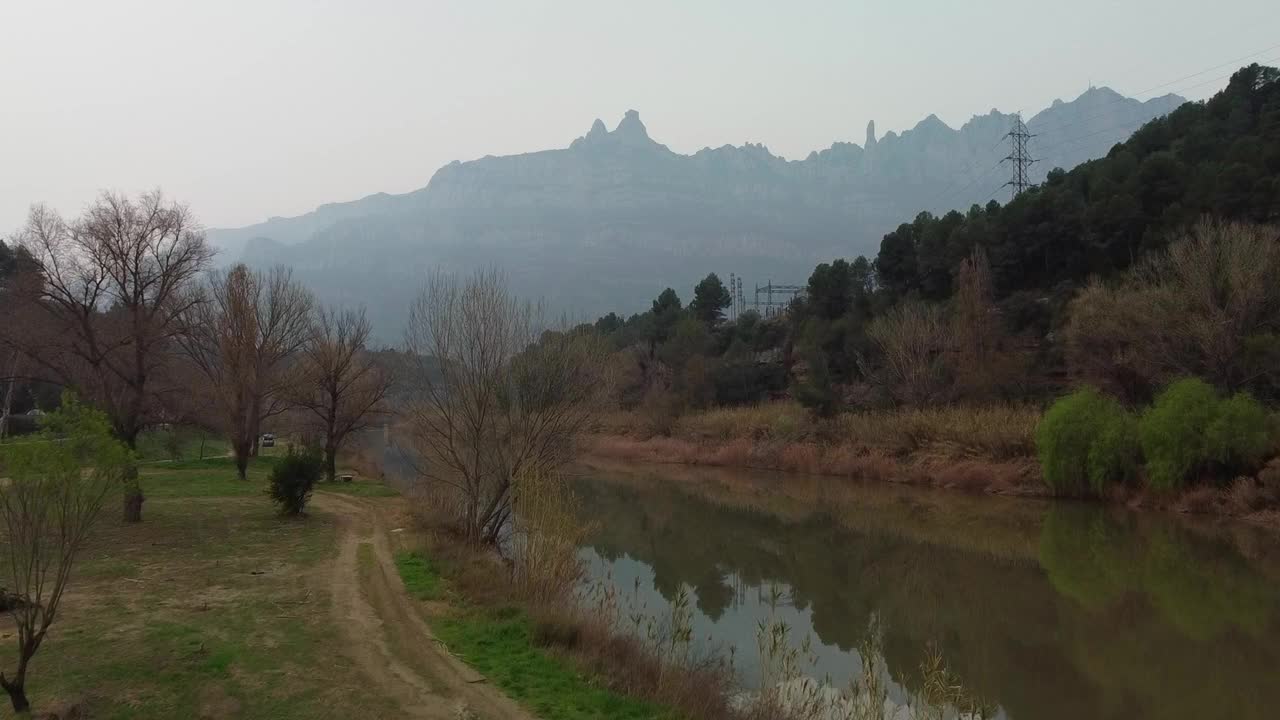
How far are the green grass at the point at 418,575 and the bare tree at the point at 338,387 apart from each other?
13248mm

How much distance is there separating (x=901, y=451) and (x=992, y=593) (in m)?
18.3

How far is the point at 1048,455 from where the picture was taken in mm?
25656

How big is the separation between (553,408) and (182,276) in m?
8.62

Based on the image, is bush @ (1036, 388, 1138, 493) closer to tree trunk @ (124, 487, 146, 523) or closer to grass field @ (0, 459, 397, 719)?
grass field @ (0, 459, 397, 719)

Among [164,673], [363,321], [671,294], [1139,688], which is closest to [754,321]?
[671,294]

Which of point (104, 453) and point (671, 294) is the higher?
point (671, 294)

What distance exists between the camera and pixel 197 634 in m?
9.01

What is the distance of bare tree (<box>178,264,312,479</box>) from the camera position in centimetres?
2623

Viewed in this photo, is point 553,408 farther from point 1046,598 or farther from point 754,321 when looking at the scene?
point 754,321

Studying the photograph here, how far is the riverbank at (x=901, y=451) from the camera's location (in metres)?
21.6

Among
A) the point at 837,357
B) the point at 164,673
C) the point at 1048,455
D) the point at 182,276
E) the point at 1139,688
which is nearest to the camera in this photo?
the point at 164,673

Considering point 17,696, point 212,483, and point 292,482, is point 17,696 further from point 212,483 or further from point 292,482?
point 212,483

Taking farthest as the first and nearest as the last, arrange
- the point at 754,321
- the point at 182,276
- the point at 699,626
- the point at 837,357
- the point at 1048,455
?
the point at 754,321, the point at 837,357, the point at 1048,455, the point at 182,276, the point at 699,626

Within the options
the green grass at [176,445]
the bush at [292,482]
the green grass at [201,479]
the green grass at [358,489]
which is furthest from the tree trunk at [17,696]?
the green grass at [176,445]
